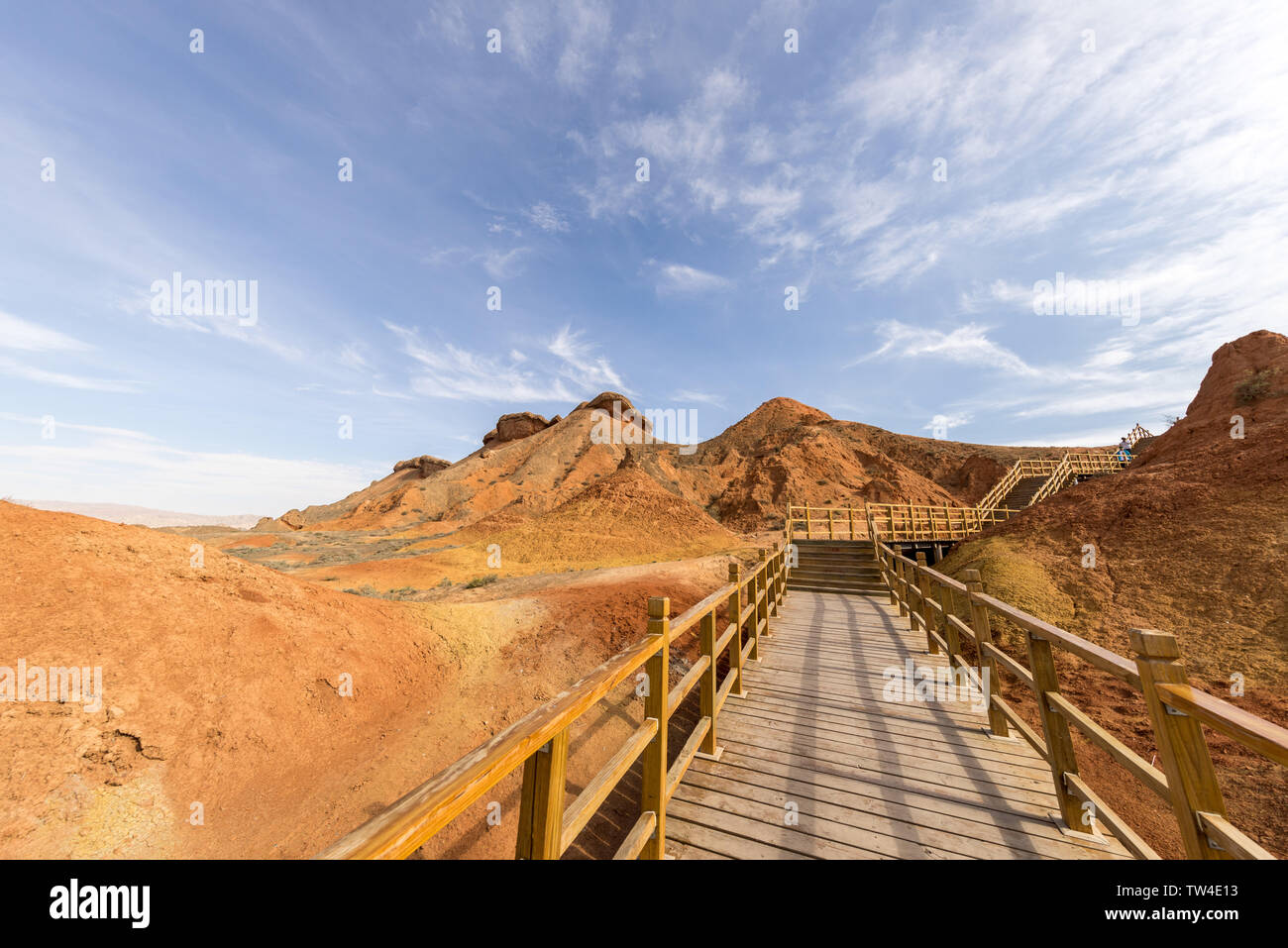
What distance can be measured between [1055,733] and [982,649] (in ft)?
5.10

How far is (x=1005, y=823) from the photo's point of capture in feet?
10.3

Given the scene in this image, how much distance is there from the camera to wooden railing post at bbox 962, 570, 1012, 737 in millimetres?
4363

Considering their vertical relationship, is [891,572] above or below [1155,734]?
below

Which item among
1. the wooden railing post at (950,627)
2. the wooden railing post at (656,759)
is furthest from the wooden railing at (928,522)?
the wooden railing post at (656,759)

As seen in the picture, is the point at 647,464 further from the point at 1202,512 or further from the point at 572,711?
the point at 572,711

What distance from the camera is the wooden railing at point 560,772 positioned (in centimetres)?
111

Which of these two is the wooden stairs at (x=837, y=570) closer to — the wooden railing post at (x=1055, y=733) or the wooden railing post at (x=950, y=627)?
the wooden railing post at (x=950, y=627)

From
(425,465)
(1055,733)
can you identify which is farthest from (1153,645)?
(425,465)

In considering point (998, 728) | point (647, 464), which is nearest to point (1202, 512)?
point (998, 728)

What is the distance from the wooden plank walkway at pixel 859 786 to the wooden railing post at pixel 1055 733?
147mm

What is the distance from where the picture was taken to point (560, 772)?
1.79 metres

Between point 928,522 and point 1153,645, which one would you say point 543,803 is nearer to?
point 1153,645
